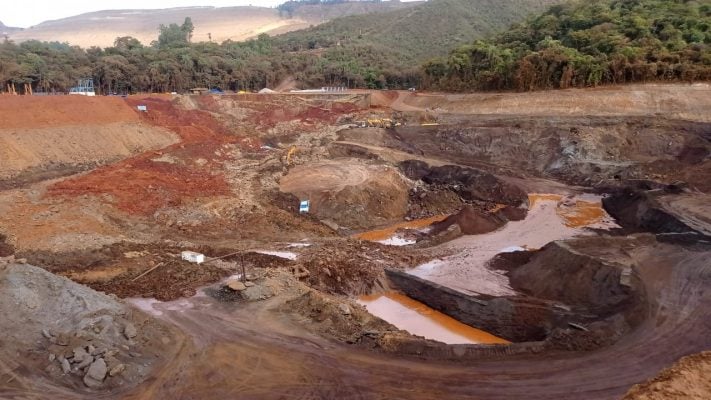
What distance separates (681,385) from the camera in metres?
7.18

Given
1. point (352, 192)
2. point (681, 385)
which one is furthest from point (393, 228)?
point (681, 385)

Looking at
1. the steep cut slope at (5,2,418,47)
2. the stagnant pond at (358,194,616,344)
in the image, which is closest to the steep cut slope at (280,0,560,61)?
the steep cut slope at (5,2,418,47)

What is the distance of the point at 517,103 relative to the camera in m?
43.8

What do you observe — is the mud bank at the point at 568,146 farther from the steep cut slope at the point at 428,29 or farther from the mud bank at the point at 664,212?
the steep cut slope at the point at 428,29

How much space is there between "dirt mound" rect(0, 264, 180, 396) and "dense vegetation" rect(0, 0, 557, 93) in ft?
152

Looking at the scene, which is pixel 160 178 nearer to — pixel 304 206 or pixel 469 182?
pixel 304 206

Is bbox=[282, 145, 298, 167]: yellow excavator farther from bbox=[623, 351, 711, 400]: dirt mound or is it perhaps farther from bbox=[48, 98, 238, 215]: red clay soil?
bbox=[623, 351, 711, 400]: dirt mound

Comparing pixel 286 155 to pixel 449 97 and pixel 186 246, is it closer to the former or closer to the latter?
pixel 186 246

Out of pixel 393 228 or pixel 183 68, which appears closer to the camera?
pixel 393 228

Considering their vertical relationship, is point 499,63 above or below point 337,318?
above

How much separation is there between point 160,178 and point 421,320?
17642 mm

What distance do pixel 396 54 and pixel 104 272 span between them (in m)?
82.4

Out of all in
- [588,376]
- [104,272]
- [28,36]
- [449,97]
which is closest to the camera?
[588,376]

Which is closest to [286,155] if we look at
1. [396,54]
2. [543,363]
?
[543,363]
